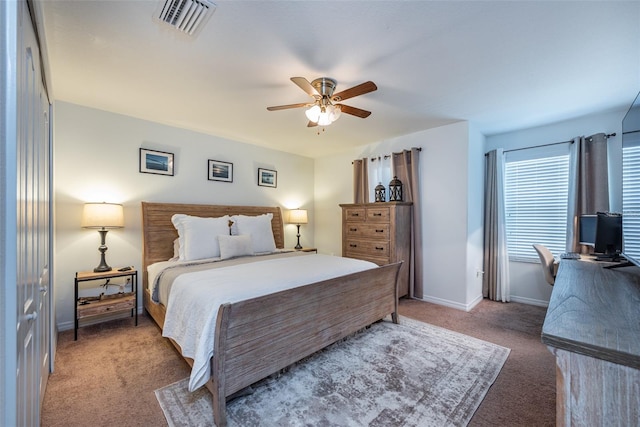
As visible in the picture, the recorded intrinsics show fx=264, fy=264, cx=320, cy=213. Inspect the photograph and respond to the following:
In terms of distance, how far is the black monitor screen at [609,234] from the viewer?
2.51m

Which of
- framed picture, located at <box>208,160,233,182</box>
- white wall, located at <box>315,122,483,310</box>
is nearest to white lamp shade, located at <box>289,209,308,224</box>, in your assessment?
framed picture, located at <box>208,160,233,182</box>

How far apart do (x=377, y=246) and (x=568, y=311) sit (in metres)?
2.86

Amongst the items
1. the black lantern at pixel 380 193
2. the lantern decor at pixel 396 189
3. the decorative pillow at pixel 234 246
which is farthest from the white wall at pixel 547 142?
the decorative pillow at pixel 234 246

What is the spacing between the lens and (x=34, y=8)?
4.48 feet

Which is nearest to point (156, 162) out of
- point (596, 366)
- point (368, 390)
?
point (368, 390)

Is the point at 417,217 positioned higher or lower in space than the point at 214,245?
higher

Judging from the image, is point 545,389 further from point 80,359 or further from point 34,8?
point 34,8

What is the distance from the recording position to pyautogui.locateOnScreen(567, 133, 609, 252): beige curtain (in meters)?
3.08

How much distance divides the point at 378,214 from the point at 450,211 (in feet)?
3.17

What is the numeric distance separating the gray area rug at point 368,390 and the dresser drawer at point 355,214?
189 centimetres

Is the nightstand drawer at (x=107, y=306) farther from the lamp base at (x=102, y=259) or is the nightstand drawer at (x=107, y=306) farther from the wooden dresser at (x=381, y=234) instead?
the wooden dresser at (x=381, y=234)

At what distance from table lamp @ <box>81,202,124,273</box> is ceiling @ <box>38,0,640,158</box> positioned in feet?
3.80

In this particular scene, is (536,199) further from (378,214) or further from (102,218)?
(102,218)

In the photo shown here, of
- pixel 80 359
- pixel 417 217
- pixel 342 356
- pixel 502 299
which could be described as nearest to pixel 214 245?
pixel 80 359
